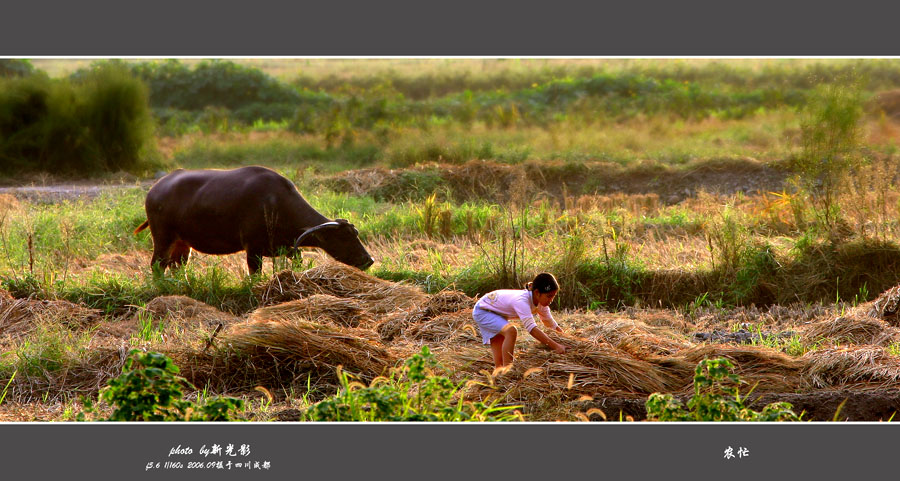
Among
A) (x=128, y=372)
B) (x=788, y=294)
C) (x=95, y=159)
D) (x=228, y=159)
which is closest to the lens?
(x=128, y=372)

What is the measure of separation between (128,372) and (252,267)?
3.90 m

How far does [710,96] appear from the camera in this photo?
21.9 meters

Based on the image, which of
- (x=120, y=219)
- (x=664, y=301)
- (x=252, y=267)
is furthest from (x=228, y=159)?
(x=664, y=301)

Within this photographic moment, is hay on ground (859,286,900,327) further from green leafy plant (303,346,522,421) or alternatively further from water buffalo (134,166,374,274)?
water buffalo (134,166,374,274)

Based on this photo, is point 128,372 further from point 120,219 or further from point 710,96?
point 710,96

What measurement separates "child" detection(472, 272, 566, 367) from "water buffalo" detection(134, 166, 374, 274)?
2551 mm

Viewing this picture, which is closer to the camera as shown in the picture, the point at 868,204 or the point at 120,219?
the point at 868,204

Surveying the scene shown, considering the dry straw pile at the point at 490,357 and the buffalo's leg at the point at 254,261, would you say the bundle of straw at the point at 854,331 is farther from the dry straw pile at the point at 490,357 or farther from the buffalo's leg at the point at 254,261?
the buffalo's leg at the point at 254,261

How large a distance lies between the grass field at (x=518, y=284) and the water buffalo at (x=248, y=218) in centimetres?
28

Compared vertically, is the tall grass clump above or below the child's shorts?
above

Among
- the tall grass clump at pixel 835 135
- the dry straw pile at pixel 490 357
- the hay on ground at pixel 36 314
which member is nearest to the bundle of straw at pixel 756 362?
the dry straw pile at pixel 490 357

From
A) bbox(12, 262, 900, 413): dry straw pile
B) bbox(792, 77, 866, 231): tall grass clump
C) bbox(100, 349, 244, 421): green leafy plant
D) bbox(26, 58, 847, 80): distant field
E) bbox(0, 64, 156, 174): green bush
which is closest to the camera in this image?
bbox(100, 349, 244, 421): green leafy plant

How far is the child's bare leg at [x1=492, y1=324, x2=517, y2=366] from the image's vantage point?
4.84 meters

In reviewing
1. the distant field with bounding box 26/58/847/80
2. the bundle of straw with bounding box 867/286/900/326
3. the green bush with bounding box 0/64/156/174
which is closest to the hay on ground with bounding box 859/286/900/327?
the bundle of straw with bounding box 867/286/900/326
